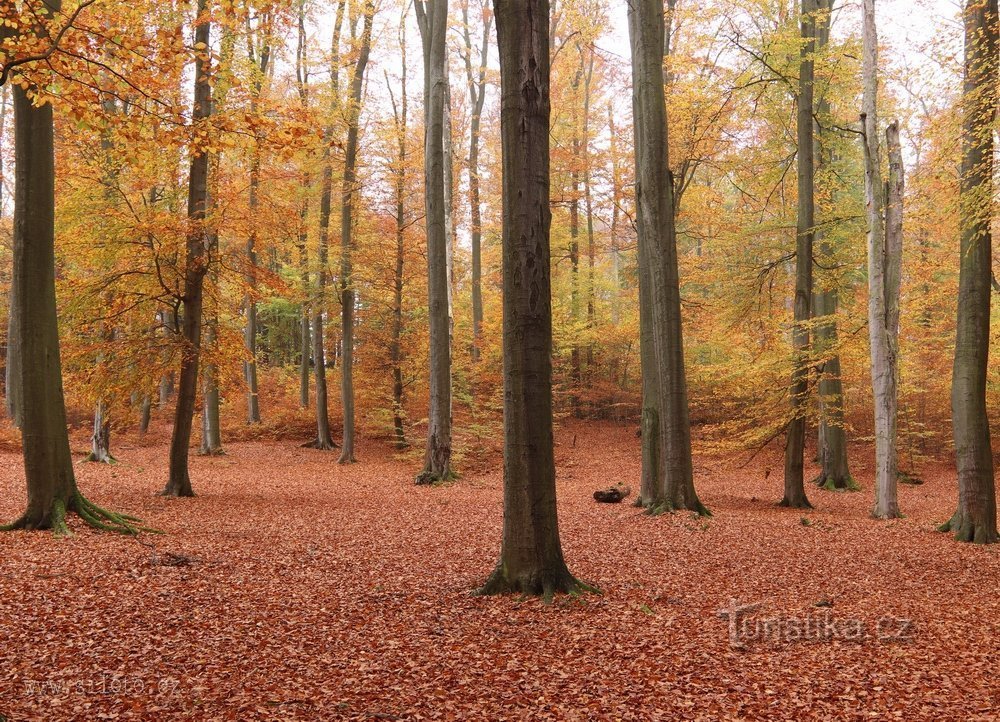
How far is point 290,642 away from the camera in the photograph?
4.25 metres

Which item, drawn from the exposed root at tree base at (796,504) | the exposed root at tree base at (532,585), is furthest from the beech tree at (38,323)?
the exposed root at tree base at (796,504)

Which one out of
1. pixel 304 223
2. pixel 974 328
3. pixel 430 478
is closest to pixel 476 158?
pixel 304 223

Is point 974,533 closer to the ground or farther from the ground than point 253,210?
closer to the ground

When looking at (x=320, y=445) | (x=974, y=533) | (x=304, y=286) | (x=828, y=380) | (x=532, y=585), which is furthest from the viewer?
(x=320, y=445)

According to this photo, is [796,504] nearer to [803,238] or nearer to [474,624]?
[803,238]

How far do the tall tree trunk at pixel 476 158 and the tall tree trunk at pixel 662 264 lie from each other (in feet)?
34.3

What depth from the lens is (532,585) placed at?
206 inches

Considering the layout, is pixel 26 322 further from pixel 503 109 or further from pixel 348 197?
→ pixel 348 197

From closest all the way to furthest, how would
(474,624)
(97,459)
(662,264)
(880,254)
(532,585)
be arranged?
(474,624), (532,585), (662,264), (880,254), (97,459)

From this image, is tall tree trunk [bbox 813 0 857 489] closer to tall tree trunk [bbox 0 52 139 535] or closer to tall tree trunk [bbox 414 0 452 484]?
tall tree trunk [bbox 414 0 452 484]

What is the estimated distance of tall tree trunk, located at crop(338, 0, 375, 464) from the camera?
1692cm

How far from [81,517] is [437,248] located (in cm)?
830

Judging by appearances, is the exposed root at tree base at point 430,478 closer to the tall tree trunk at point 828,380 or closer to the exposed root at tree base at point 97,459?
the exposed root at tree base at point 97,459

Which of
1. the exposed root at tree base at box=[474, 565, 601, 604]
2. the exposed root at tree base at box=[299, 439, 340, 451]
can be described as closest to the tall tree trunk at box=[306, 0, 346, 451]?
the exposed root at tree base at box=[299, 439, 340, 451]
